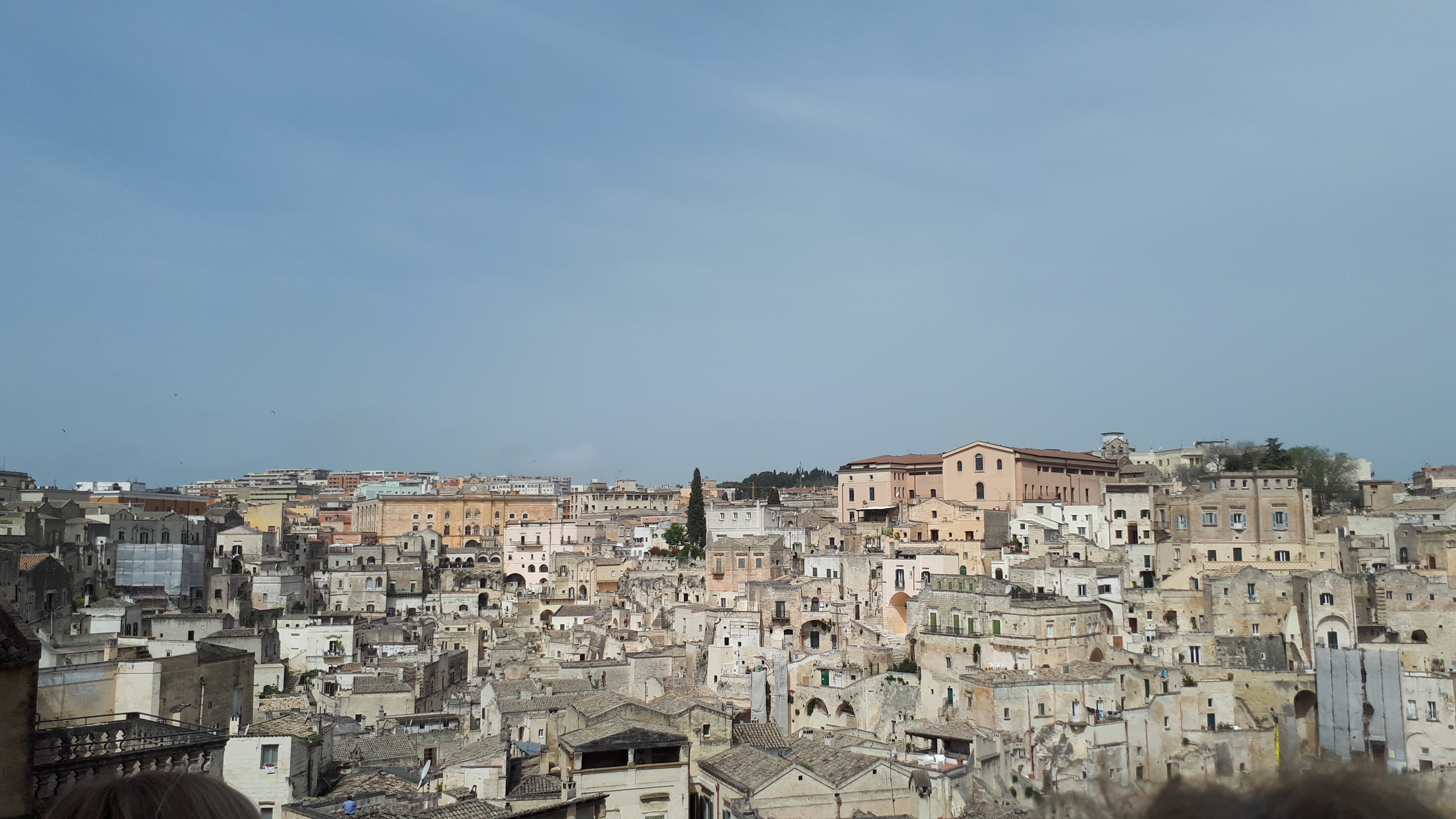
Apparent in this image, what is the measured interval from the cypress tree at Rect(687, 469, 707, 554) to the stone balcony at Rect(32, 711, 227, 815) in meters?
48.0

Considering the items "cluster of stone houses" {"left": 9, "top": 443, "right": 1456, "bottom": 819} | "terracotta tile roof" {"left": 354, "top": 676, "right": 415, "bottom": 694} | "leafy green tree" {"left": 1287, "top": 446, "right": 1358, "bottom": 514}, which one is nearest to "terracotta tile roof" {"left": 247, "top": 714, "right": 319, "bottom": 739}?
"cluster of stone houses" {"left": 9, "top": 443, "right": 1456, "bottom": 819}

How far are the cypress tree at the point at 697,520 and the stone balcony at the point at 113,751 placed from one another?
47971 mm

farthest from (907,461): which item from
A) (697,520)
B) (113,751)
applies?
(113,751)

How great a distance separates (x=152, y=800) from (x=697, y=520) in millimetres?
62934

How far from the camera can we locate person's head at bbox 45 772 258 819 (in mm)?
2521

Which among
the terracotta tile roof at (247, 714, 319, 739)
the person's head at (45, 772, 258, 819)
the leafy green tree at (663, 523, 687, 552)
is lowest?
the terracotta tile roof at (247, 714, 319, 739)

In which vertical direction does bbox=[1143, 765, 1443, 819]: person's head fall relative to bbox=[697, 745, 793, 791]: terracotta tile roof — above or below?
above

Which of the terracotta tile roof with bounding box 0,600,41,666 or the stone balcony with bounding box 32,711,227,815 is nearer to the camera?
the terracotta tile roof with bounding box 0,600,41,666

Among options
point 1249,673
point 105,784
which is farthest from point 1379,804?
point 1249,673

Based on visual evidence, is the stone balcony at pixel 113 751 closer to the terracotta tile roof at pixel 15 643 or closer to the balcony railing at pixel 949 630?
the terracotta tile roof at pixel 15 643

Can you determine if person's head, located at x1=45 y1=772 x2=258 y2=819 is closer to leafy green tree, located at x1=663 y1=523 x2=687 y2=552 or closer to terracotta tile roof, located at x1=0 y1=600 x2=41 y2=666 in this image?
terracotta tile roof, located at x1=0 y1=600 x2=41 y2=666

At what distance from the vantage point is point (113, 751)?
1227cm

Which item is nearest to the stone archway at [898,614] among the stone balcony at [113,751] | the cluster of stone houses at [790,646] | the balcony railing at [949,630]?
the cluster of stone houses at [790,646]

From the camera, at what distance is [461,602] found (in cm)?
5653
